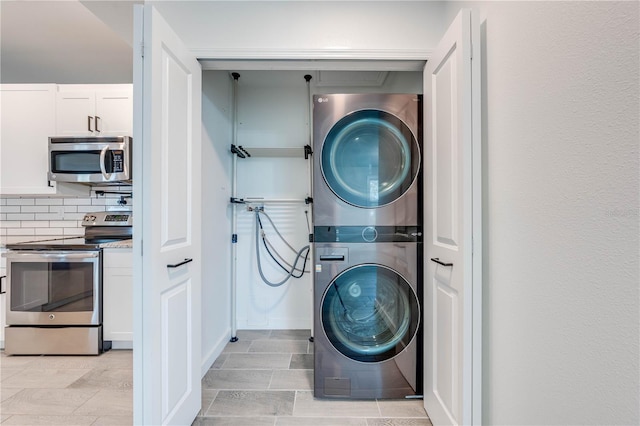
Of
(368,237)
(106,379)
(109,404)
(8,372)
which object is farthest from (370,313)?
(8,372)

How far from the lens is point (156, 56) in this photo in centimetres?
117

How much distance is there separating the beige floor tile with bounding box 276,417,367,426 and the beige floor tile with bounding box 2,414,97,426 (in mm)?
1102

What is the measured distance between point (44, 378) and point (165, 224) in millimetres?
1881

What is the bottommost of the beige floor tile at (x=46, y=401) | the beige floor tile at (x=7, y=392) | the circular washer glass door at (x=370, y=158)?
the beige floor tile at (x=46, y=401)

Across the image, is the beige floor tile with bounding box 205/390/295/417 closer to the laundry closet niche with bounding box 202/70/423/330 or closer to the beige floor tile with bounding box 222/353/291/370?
the beige floor tile with bounding box 222/353/291/370

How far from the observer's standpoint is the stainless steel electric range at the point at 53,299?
2311 mm

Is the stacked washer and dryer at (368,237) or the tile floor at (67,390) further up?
the stacked washer and dryer at (368,237)

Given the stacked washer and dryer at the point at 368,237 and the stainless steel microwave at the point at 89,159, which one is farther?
the stainless steel microwave at the point at 89,159

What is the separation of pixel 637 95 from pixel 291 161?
2451 millimetres

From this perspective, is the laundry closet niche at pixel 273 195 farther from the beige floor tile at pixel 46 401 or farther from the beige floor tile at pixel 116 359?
the beige floor tile at pixel 46 401

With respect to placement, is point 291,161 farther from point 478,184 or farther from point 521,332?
point 521,332

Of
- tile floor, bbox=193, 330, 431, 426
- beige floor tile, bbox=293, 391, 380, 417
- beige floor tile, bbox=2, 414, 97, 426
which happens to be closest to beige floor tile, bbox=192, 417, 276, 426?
tile floor, bbox=193, 330, 431, 426

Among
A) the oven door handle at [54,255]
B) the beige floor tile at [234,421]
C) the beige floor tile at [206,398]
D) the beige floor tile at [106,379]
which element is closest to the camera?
the beige floor tile at [234,421]

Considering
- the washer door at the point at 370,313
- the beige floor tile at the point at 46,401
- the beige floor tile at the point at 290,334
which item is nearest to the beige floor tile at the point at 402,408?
the washer door at the point at 370,313
